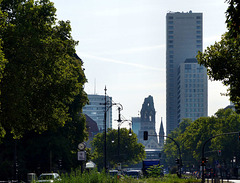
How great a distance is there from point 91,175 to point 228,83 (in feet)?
40.5

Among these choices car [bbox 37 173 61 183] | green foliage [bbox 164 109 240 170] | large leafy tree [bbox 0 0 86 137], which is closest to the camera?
car [bbox 37 173 61 183]

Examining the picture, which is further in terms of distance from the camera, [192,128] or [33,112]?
[192,128]

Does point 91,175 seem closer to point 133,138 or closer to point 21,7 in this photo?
point 21,7

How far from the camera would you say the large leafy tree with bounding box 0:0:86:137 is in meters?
33.5

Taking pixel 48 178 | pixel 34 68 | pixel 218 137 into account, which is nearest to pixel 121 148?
pixel 218 137

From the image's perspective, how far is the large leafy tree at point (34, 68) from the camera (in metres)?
33.5

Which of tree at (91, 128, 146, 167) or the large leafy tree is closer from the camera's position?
the large leafy tree

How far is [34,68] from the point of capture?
34750 millimetres

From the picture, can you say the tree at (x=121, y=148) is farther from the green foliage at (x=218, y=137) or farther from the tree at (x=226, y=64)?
the tree at (x=226, y=64)

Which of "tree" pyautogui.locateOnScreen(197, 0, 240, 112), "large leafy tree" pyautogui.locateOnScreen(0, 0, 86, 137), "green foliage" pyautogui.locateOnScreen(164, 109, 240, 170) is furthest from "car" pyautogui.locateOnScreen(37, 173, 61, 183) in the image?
"green foliage" pyautogui.locateOnScreen(164, 109, 240, 170)

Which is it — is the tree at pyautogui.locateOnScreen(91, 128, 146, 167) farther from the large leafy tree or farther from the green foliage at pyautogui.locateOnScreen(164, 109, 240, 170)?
the large leafy tree

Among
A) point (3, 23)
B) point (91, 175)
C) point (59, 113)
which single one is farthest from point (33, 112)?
point (91, 175)

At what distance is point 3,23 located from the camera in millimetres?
32406

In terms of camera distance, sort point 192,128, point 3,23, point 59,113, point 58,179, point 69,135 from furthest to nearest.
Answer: point 192,128
point 69,135
point 59,113
point 3,23
point 58,179
